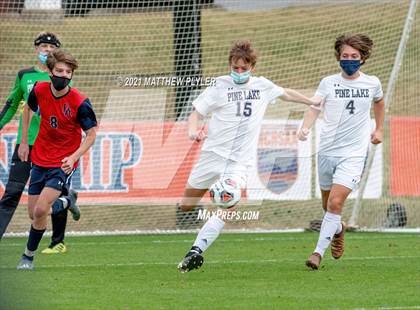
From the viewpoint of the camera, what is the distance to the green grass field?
769 cm

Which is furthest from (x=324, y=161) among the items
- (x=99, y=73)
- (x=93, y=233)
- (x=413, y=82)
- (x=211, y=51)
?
(x=211, y=51)

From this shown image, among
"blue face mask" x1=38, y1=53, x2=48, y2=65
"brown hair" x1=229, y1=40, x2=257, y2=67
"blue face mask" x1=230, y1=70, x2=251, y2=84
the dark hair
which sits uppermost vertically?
the dark hair

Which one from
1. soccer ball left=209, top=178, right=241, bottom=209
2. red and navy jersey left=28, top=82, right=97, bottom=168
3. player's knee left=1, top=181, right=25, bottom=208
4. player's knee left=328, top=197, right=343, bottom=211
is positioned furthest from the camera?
player's knee left=1, top=181, right=25, bottom=208

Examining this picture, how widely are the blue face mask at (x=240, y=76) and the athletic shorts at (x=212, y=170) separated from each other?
0.73 m

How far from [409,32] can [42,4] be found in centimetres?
570

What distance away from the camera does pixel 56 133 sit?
9789mm

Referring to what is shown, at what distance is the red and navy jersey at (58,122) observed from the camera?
973 centimetres

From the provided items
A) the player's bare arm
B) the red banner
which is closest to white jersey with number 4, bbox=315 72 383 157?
the player's bare arm

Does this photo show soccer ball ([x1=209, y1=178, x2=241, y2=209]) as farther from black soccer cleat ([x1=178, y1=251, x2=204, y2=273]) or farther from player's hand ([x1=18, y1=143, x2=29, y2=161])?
player's hand ([x1=18, y1=143, x2=29, y2=161])

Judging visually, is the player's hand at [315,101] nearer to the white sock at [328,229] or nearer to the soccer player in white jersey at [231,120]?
the soccer player in white jersey at [231,120]

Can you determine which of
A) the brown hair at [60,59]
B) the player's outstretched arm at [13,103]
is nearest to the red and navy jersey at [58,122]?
the brown hair at [60,59]

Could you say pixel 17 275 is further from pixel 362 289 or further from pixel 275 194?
pixel 275 194

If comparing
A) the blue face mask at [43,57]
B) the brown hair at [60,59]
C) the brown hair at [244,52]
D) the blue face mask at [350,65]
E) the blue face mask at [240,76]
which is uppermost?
the blue face mask at [43,57]

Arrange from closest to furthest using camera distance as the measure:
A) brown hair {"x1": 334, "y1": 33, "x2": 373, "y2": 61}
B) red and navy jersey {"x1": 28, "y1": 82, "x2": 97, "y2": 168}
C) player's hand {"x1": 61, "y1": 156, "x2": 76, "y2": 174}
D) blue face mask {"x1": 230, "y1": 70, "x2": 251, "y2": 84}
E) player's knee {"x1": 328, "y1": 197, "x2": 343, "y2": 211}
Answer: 1. player's hand {"x1": 61, "y1": 156, "x2": 76, "y2": 174}
2. red and navy jersey {"x1": 28, "y1": 82, "x2": 97, "y2": 168}
3. blue face mask {"x1": 230, "y1": 70, "x2": 251, "y2": 84}
4. player's knee {"x1": 328, "y1": 197, "x2": 343, "y2": 211}
5. brown hair {"x1": 334, "y1": 33, "x2": 373, "y2": 61}
